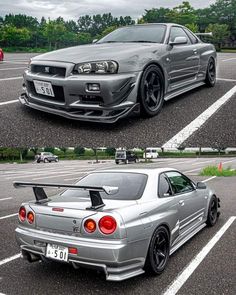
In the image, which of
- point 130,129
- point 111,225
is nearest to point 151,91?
point 130,129

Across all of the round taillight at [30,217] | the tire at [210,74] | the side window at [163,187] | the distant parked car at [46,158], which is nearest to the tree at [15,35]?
the round taillight at [30,217]

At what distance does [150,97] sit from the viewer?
166 inches

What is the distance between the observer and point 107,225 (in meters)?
3.29

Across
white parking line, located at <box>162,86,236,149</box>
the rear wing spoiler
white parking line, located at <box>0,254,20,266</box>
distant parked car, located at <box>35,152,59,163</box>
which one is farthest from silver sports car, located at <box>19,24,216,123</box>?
distant parked car, located at <box>35,152,59,163</box>

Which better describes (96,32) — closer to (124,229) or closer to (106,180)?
(106,180)

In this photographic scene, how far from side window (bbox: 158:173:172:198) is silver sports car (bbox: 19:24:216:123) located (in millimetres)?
922

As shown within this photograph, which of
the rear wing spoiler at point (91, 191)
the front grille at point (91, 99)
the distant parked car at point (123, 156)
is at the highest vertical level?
the front grille at point (91, 99)

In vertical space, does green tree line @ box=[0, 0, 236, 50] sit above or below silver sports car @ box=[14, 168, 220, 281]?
above

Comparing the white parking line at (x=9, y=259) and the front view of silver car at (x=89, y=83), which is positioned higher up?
the front view of silver car at (x=89, y=83)

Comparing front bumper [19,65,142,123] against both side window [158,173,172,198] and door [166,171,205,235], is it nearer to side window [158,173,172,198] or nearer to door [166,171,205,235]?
side window [158,173,172,198]

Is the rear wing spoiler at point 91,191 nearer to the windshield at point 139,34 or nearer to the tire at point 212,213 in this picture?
the windshield at point 139,34

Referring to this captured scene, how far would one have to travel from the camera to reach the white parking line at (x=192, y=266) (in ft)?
11.4

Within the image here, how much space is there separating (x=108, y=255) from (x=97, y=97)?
171 centimetres

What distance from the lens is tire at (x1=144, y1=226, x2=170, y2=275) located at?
3.65 metres
